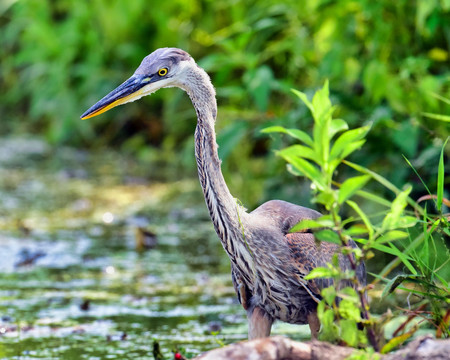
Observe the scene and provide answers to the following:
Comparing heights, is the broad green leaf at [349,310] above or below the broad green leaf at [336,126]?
below

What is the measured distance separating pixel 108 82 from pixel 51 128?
1.03 metres

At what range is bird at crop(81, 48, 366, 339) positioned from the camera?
3.55 m

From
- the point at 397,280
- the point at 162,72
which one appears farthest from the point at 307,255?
the point at 162,72

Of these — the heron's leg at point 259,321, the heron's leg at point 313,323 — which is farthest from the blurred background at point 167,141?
the heron's leg at point 313,323

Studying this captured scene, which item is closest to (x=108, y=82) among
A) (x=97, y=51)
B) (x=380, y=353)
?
(x=97, y=51)

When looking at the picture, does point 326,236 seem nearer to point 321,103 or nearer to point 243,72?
point 321,103

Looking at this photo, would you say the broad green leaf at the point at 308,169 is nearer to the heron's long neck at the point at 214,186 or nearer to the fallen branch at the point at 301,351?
the fallen branch at the point at 301,351

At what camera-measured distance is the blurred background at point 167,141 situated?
534 centimetres

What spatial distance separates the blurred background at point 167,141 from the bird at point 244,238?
0.82 m

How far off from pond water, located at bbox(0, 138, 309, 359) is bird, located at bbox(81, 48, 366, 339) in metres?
0.46

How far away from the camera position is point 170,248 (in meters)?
6.56

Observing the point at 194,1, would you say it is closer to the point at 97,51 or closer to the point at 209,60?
the point at 97,51

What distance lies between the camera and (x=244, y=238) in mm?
3512

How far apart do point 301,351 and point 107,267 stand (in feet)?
11.8
